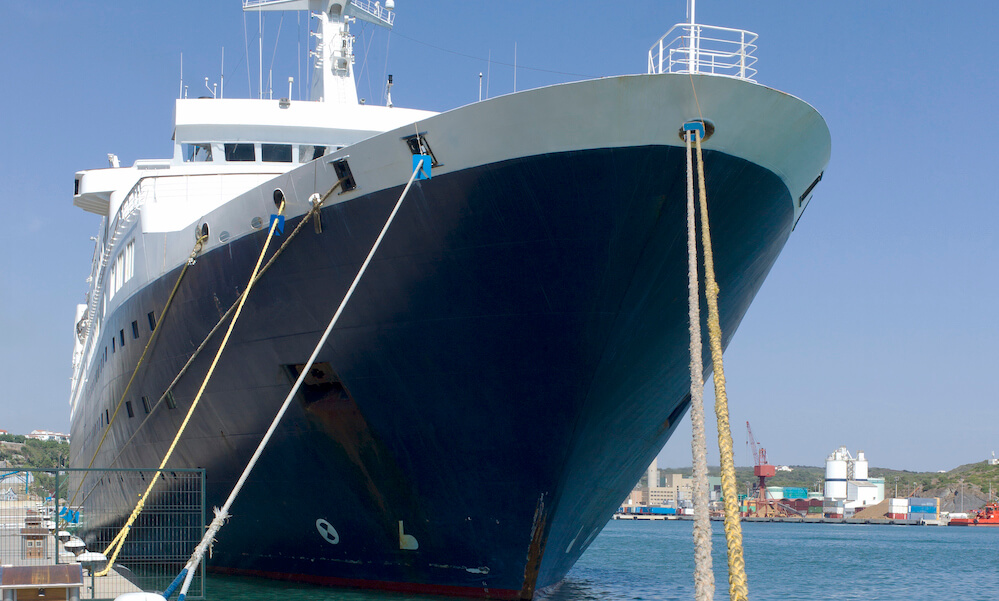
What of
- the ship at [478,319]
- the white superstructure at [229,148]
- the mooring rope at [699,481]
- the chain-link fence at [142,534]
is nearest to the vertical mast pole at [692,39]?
the ship at [478,319]

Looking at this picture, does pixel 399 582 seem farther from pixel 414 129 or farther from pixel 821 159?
pixel 821 159

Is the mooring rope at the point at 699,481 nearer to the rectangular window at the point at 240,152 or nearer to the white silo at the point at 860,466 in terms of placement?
the rectangular window at the point at 240,152

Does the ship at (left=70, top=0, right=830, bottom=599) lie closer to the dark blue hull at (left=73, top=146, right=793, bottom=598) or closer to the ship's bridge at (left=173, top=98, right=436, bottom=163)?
the dark blue hull at (left=73, top=146, right=793, bottom=598)

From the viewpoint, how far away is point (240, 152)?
57.2 feet

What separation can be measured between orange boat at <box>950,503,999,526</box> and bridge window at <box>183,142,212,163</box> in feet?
361

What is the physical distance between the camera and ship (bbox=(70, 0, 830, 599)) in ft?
32.0

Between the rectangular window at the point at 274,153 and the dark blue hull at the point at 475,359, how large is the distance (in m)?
4.41

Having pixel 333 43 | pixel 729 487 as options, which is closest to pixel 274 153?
pixel 333 43

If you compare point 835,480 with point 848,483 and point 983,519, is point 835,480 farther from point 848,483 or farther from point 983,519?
point 983,519

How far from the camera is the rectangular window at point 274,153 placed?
56.3ft

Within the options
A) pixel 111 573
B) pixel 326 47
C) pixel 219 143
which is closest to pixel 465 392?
pixel 111 573

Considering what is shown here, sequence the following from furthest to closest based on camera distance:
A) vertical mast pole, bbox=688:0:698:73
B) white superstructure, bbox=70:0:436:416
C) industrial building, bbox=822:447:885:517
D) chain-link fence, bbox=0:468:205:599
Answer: industrial building, bbox=822:447:885:517, white superstructure, bbox=70:0:436:416, chain-link fence, bbox=0:468:205:599, vertical mast pole, bbox=688:0:698:73

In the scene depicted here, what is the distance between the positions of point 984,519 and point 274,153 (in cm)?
11102

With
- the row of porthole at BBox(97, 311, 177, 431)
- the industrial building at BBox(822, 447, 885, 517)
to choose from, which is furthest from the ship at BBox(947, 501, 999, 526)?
the row of porthole at BBox(97, 311, 177, 431)
